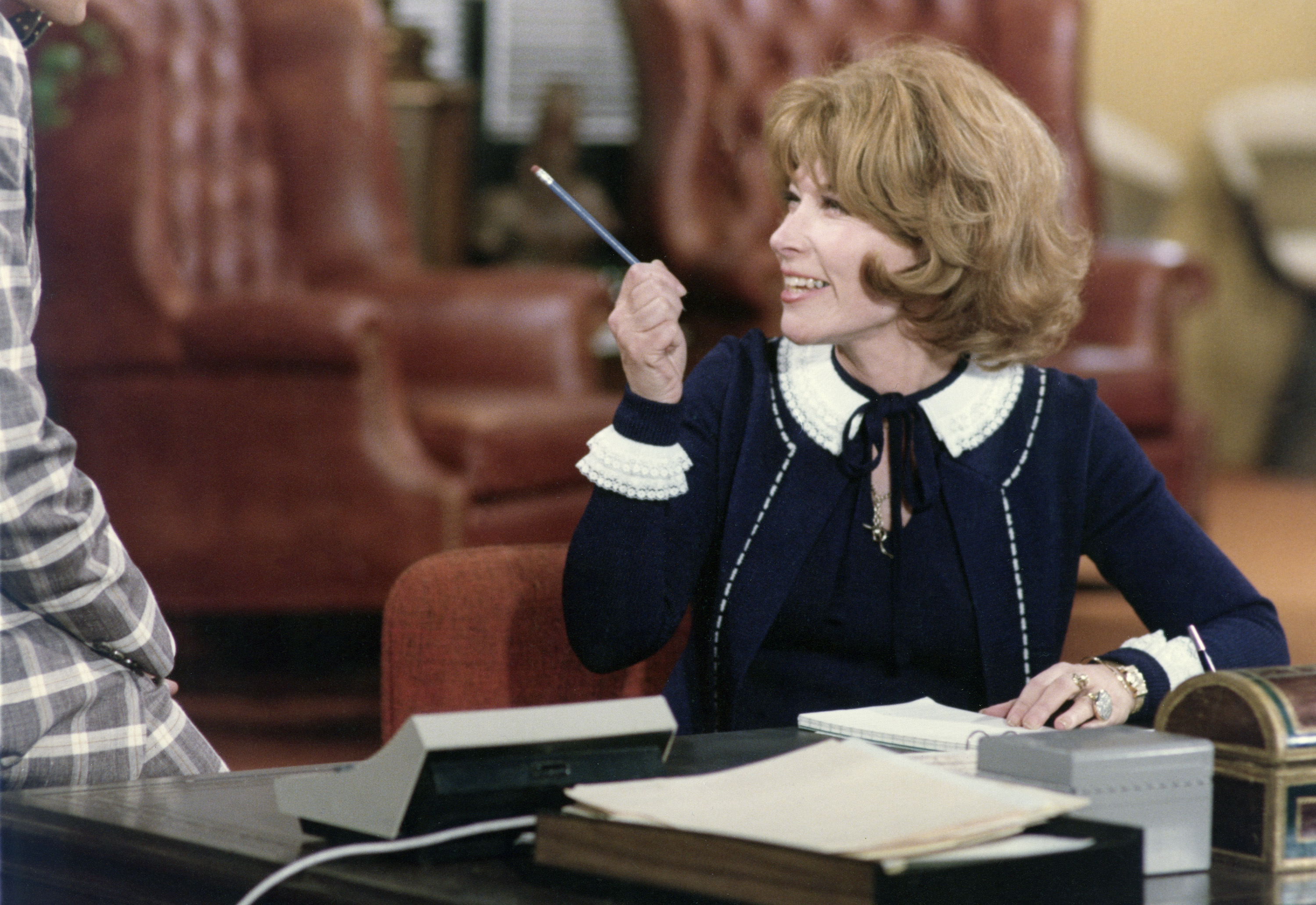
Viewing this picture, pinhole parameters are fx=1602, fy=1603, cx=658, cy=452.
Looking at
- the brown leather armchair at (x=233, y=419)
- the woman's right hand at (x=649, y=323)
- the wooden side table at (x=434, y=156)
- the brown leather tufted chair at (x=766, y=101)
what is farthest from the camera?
the wooden side table at (x=434, y=156)

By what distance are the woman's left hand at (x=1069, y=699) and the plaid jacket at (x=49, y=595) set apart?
2.00 ft

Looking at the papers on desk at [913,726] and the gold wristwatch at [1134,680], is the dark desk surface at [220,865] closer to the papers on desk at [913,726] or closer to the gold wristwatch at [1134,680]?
the papers on desk at [913,726]

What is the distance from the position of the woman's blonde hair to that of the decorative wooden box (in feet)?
2.24

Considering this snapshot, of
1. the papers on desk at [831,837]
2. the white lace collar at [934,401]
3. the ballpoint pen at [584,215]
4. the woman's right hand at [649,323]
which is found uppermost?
the ballpoint pen at [584,215]

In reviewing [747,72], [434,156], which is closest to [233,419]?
[747,72]

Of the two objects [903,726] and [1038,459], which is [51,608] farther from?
[1038,459]

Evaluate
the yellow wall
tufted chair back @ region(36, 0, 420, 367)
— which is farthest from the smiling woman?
the yellow wall

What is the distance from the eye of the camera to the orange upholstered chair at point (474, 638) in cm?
134

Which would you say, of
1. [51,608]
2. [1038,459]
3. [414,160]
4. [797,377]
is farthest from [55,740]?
[414,160]

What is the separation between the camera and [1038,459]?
149 centimetres

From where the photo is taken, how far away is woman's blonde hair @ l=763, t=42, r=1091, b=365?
1466 millimetres

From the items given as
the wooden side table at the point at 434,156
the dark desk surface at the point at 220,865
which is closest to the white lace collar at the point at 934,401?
the dark desk surface at the point at 220,865

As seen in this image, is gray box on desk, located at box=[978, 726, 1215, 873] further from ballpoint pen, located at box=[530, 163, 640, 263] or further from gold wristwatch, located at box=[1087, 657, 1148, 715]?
ballpoint pen, located at box=[530, 163, 640, 263]

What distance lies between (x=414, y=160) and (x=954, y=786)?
416cm
